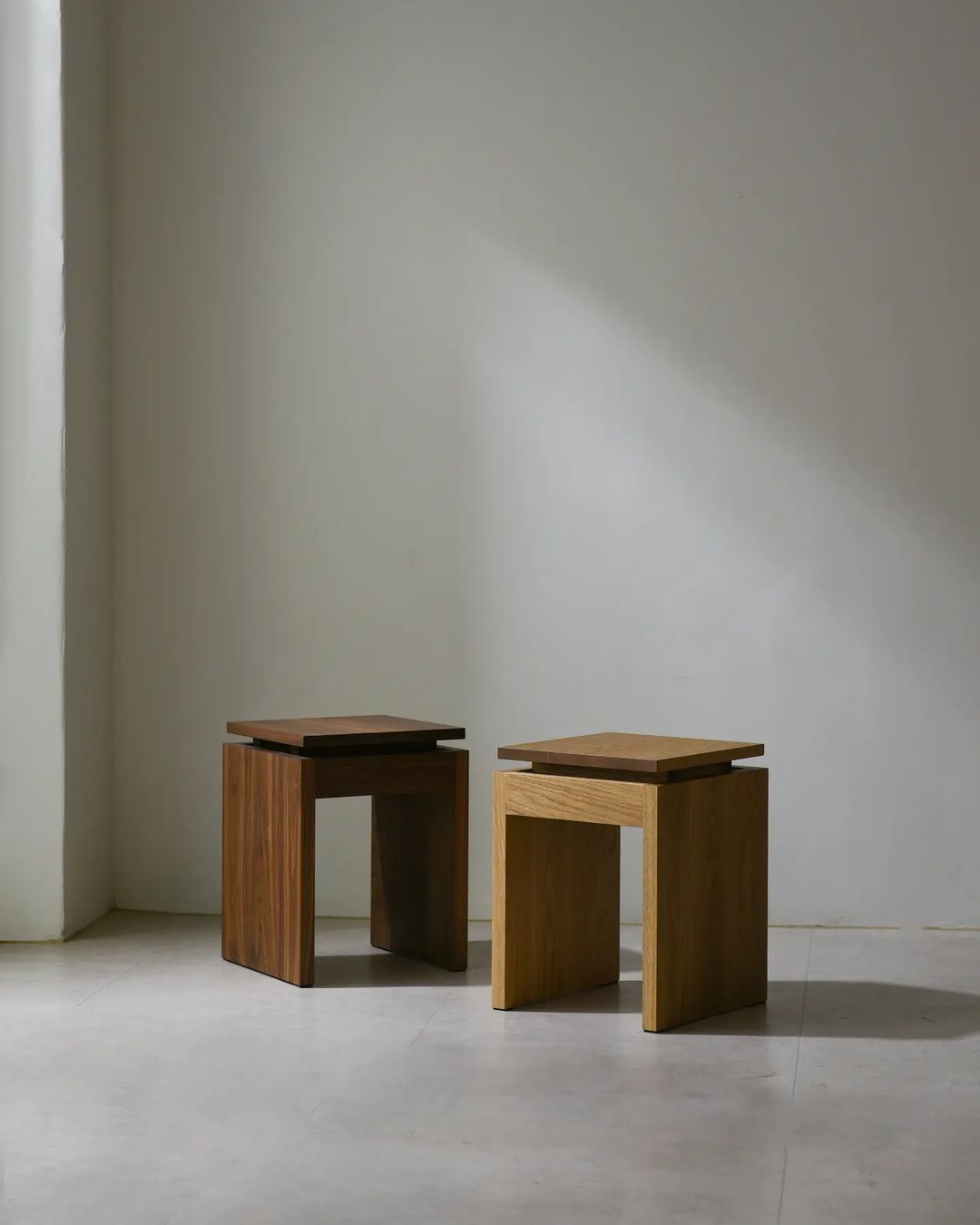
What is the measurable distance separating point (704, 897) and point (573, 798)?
0.25 m

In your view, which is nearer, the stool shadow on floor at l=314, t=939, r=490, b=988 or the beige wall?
the stool shadow on floor at l=314, t=939, r=490, b=988

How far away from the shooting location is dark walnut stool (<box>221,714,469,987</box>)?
2322 millimetres

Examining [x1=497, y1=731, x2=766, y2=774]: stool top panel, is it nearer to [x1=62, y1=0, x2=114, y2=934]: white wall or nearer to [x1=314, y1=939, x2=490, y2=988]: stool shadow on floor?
[x1=314, y1=939, x2=490, y2=988]: stool shadow on floor

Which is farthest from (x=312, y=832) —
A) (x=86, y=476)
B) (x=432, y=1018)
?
(x=86, y=476)

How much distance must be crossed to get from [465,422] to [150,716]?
0.93 metres

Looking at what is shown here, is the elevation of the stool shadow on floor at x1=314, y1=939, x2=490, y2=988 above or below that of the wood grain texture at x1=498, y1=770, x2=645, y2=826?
below

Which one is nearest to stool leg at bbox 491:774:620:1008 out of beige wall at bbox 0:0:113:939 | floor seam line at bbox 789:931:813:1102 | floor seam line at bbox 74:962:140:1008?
floor seam line at bbox 789:931:813:1102

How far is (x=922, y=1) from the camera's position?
9.12 ft

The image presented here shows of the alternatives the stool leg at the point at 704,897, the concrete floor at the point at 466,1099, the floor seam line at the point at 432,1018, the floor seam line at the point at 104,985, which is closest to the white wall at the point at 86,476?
the floor seam line at the point at 104,985

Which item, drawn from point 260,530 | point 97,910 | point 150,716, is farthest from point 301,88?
point 97,910

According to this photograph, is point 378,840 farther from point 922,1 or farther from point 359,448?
point 922,1

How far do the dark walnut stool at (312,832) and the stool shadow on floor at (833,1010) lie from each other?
1.03 ft

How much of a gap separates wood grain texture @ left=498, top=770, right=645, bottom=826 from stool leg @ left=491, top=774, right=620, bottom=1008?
3cm

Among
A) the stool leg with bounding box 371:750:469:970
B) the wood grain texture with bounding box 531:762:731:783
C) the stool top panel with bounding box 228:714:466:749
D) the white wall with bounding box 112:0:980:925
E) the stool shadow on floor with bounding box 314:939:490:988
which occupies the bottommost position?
the stool shadow on floor with bounding box 314:939:490:988
